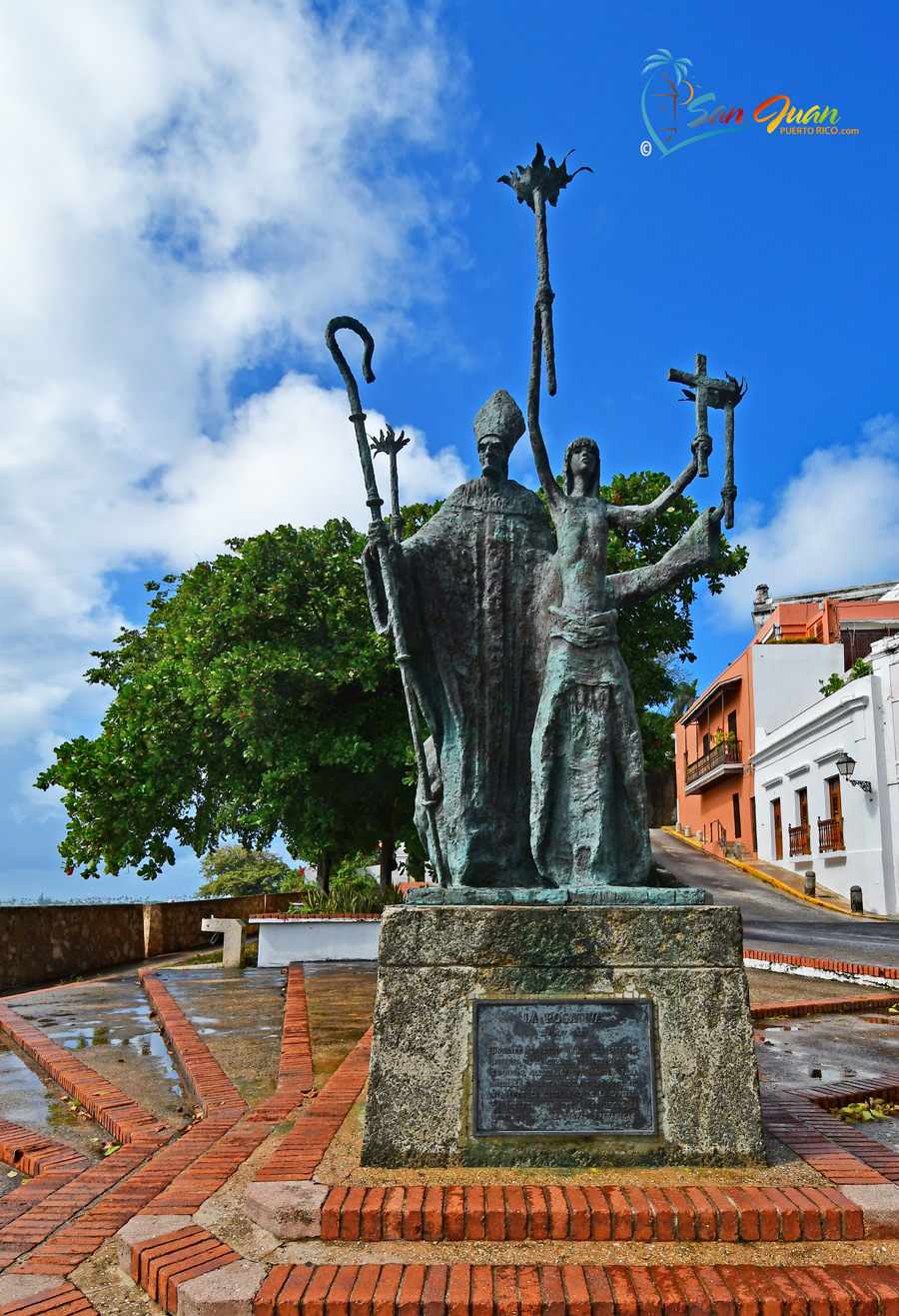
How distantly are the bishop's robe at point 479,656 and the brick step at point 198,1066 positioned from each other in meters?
1.51

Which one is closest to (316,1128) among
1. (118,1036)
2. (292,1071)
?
(292,1071)

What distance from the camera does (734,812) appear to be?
29656 mm

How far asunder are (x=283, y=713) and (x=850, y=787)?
1240 centimetres

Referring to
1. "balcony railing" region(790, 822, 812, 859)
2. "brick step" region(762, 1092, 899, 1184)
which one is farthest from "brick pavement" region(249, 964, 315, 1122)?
"balcony railing" region(790, 822, 812, 859)

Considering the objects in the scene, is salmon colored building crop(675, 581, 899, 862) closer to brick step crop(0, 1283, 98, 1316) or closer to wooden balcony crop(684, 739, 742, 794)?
wooden balcony crop(684, 739, 742, 794)

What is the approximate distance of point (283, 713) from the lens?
40.9 ft

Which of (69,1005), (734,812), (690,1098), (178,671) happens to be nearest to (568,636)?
(690,1098)

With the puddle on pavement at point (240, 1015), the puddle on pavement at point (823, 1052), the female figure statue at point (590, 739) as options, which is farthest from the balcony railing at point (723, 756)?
the female figure statue at point (590, 739)

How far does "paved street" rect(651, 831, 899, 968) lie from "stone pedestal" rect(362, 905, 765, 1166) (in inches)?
260

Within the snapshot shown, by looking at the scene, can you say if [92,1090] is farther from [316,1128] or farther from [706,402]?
[706,402]

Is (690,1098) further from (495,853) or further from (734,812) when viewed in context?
(734,812)

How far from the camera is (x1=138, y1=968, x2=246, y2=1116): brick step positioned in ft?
14.2

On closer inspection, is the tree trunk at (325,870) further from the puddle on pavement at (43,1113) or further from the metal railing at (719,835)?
the metal railing at (719,835)

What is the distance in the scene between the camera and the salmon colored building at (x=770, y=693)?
Answer: 26.6 meters
